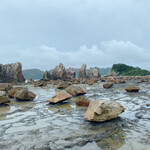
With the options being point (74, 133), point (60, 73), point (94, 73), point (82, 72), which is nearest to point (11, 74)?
point (60, 73)

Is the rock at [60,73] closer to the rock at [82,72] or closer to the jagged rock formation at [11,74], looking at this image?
the jagged rock formation at [11,74]

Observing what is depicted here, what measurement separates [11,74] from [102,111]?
49.3 meters

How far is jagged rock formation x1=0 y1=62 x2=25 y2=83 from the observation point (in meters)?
48.9

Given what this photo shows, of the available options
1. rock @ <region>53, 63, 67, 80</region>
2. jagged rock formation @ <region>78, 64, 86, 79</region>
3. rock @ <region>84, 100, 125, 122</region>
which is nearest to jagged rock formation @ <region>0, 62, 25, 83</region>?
rock @ <region>53, 63, 67, 80</region>

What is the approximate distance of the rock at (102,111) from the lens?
546 centimetres

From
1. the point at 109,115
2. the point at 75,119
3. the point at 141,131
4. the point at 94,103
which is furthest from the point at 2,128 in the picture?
the point at 141,131

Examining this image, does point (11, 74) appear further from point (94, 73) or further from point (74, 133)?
point (74, 133)

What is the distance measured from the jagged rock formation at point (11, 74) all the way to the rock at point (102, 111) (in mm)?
46708

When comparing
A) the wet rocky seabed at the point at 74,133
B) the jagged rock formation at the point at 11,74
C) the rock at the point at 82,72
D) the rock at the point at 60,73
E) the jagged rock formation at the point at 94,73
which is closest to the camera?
the wet rocky seabed at the point at 74,133

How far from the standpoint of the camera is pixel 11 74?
49719 millimetres

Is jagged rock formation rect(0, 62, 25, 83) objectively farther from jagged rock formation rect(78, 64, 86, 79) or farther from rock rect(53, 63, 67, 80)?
jagged rock formation rect(78, 64, 86, 79)

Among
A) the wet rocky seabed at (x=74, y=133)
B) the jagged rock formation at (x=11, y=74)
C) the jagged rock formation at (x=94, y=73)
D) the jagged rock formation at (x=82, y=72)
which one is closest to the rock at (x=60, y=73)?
the jagged rock formation at (x=11, y=74)

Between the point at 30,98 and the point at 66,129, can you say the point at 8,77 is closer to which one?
the point at 30,98

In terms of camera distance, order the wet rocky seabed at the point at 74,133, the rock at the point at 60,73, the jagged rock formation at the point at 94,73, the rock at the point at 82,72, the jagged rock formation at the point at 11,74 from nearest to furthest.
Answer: the wet rocky seabed at the point at 74,133, the jagged rock formation at the point at 11,74, the rock at the point at 60,73, the rock at the point at 82,72, the jagged rock formation at the point at 94,73
